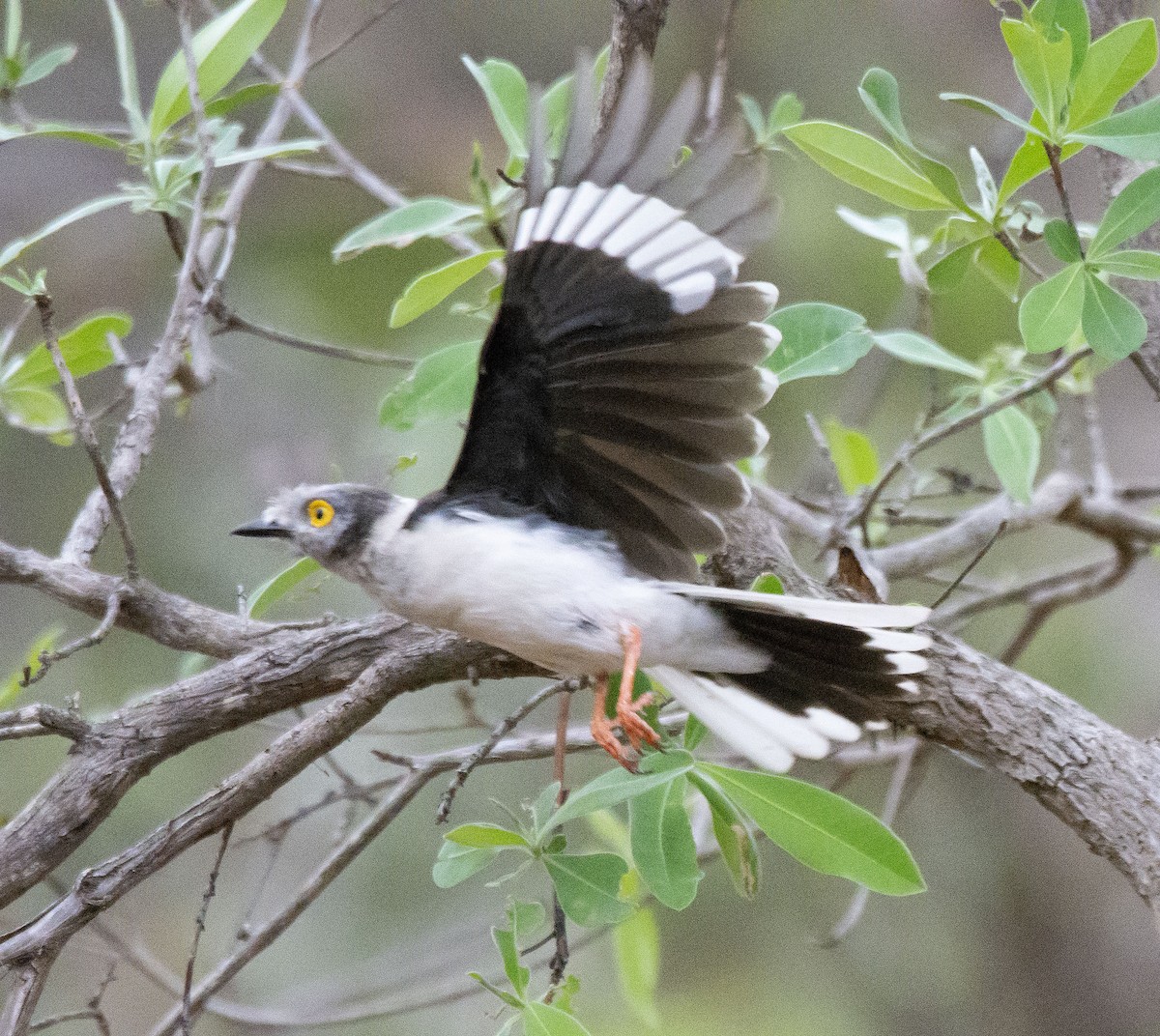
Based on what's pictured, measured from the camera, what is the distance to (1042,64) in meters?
1.57

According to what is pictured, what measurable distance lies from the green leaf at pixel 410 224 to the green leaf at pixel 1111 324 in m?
0.89

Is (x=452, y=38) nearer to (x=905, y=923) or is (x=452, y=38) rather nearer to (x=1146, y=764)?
(x=905, y=923)

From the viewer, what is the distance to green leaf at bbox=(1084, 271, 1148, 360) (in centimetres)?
160

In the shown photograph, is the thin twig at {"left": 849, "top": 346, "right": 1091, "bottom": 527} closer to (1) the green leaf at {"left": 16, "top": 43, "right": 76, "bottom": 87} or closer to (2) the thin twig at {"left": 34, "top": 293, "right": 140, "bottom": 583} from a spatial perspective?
(2) the thin twig at {"left": 34, "top": 293, "right": 140, "bottom": 583}

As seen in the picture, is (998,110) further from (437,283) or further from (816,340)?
(437,283)

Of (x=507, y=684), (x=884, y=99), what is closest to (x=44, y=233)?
(x=884, y=99)

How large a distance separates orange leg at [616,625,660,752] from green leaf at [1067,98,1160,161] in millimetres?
814

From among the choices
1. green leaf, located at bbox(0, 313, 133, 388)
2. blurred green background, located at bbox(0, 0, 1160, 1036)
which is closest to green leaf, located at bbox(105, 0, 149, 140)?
green leaf, located at bbox(0, 313, 133, 388)

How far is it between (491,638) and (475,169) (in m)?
0.73

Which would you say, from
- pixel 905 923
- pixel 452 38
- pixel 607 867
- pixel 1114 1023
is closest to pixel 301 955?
pixel 905 923

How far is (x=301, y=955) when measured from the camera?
14.2 ft

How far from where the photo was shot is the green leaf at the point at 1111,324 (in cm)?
160

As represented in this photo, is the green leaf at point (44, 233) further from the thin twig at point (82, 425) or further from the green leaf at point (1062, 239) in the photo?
the green leaf at point (1062, 239)

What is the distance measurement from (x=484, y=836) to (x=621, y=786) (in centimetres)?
18
